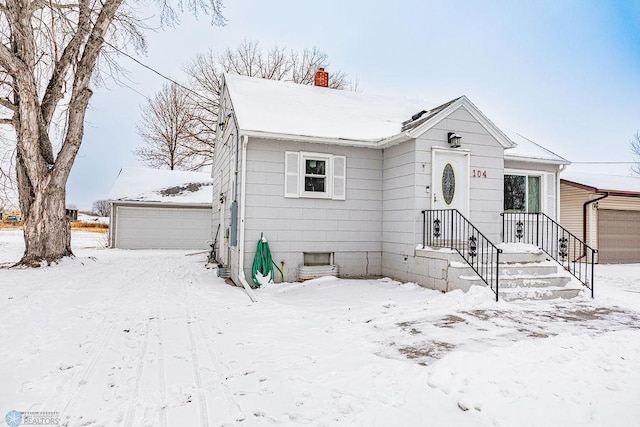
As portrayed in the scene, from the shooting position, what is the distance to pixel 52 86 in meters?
12.0

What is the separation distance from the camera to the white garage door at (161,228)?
19.5 m

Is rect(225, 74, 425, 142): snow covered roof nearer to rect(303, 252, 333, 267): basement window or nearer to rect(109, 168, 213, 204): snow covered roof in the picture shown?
rect(303, 252, 333, 267): basement window

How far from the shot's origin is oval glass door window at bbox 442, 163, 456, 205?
8477 mm

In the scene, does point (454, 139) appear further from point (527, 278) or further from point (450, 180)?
point (527, 278)

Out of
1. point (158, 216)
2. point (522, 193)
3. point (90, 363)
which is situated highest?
point (522, 193)

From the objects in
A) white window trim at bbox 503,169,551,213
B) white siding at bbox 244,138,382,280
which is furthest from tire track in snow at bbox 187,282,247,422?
white window trim at bbox 503,169,551,213

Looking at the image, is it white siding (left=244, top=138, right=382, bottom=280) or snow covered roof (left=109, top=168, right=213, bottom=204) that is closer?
white siding (left=244, top=138, right=382, bottom=280)

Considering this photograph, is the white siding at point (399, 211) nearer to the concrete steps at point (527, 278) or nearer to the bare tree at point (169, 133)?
the concrete steps at point (527, 278)

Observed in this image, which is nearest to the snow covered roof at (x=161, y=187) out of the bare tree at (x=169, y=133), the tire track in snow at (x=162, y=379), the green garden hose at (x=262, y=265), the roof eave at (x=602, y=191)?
the bare tree at (x=169, y=133)

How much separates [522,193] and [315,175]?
19.7 ft

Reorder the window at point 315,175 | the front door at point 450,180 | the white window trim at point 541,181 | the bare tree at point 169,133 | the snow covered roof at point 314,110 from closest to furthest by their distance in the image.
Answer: the front door at point 450,180 → the snow covered roof at point 314,110 → the window at point 315,175 → the white window trim at point 541,181 → the bare tree at point 169,133

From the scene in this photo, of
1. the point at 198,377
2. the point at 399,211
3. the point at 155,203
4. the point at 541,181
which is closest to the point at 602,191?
the point at 541,181

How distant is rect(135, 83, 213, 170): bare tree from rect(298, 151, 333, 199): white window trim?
19.6 m

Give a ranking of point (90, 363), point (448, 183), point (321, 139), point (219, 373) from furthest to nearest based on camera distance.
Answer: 1. point (321, 139)
2. point (448, 183)
3. point (90, 363)
4. point (219, 373)
